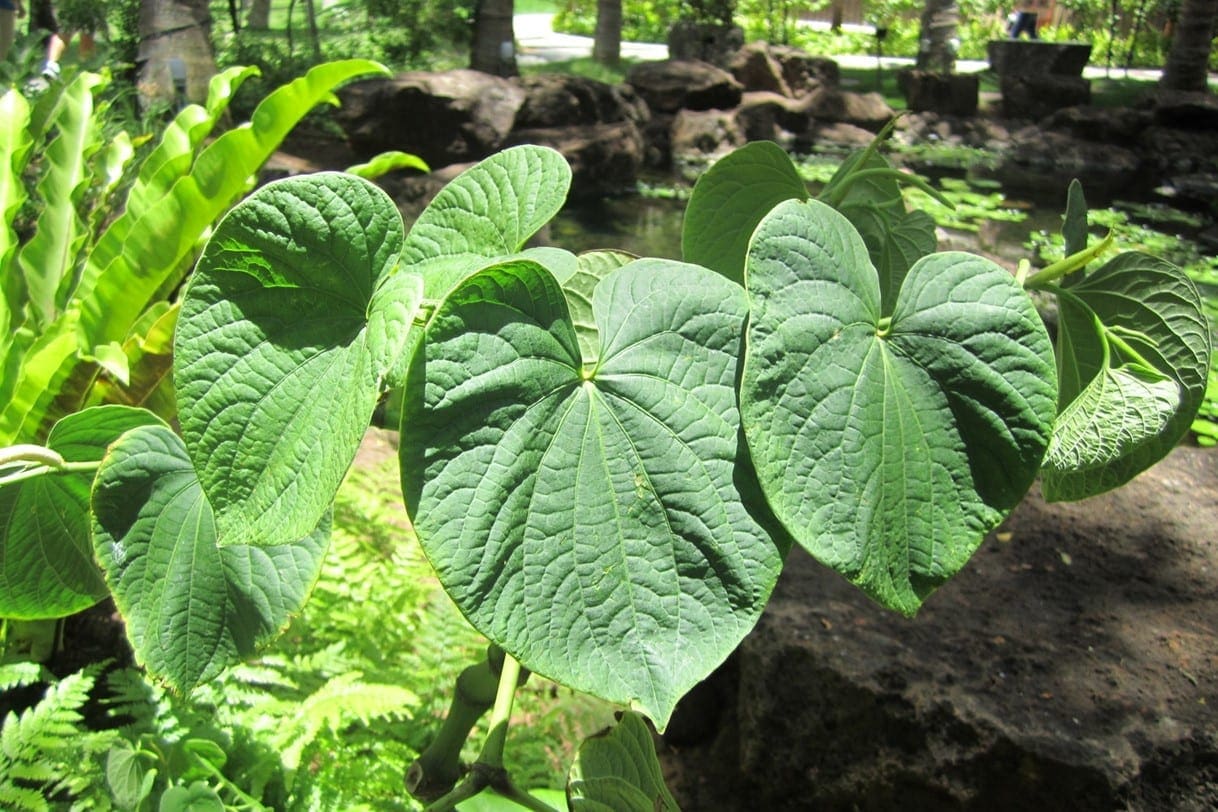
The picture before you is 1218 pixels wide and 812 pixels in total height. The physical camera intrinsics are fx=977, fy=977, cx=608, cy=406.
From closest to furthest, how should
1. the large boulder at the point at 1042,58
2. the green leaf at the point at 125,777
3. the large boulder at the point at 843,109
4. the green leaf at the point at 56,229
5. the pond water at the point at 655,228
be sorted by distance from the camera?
the green leaf at the point at 125,777, the green leaf at the point at 56,229, the pond water at the point at 655,228, the large boulder at the point at 843,109, the large boulder at the point at 1042,58

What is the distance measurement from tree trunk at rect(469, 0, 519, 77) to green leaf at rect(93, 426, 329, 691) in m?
9.36

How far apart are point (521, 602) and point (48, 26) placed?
9546 millimetres

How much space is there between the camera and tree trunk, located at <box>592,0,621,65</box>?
42.2ft

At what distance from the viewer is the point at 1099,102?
12.3 meters

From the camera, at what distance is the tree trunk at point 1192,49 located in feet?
35.5

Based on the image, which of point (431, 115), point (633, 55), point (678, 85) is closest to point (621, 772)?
point (431, 115)

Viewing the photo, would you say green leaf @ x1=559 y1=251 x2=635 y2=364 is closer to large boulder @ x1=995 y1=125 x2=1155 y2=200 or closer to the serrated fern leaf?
the serrated fern leaf

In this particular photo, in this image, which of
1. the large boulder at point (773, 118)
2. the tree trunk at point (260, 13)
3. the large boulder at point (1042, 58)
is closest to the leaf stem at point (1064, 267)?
the large boulder at point (773, 118)

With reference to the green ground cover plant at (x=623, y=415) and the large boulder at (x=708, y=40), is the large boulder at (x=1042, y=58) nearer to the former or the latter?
the large boulder at (x=708, y=40)

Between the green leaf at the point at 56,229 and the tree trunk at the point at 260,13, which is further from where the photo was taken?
the tree trunk at the point at 260,13

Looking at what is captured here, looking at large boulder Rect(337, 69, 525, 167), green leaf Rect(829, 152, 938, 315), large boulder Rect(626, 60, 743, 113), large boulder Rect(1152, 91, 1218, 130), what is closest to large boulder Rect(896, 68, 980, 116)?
large boulder Rect(1152, 91, 1218, 130)

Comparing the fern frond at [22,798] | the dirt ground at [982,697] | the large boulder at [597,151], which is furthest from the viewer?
the large boulder at [597,151]

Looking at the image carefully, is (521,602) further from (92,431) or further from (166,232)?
(166,232)

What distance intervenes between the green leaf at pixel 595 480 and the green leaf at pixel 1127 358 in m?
0.31
